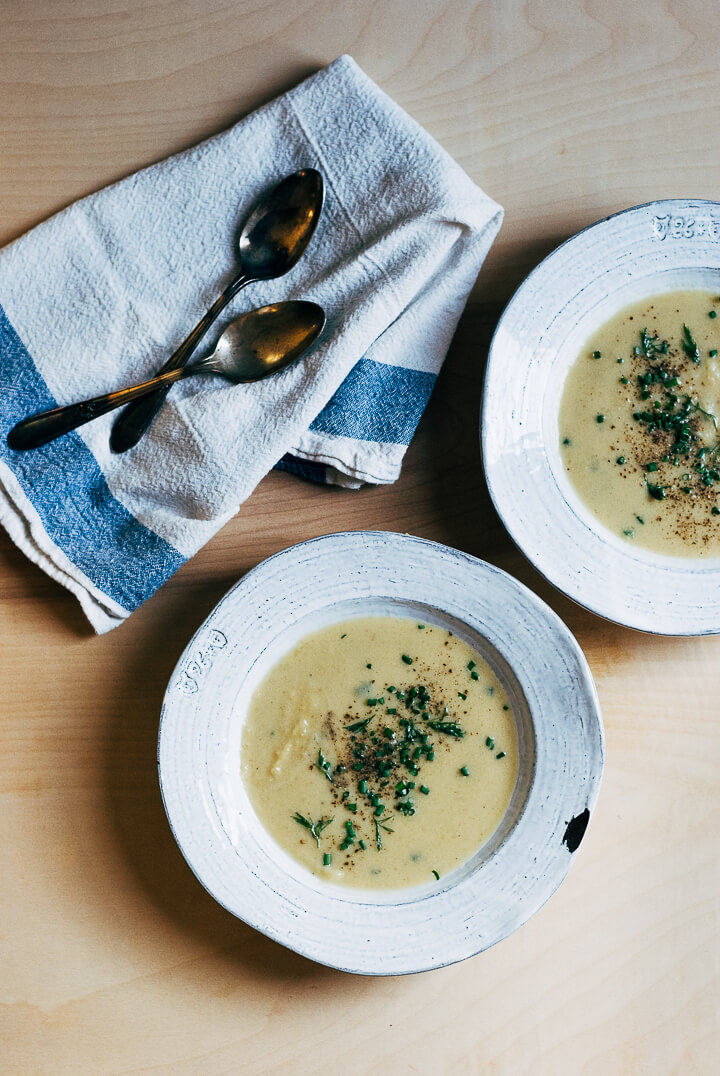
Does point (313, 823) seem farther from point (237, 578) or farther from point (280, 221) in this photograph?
point (280, 221)

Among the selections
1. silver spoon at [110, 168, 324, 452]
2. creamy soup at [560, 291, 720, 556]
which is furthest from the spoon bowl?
creamy soup at [560, 291, 720, 556]

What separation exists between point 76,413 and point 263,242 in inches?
11.6

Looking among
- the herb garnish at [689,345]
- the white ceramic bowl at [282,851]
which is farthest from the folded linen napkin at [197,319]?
the herb garnish at [689,345]

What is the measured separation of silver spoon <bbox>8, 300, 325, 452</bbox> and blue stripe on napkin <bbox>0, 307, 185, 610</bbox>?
0.06ft

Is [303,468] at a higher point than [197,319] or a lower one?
lower

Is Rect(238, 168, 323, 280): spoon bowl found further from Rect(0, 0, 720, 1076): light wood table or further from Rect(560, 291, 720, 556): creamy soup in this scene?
Rect(560, 291, 720, 556): creamy soup

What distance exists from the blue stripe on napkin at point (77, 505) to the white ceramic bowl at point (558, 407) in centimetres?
42

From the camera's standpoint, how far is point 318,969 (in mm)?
950

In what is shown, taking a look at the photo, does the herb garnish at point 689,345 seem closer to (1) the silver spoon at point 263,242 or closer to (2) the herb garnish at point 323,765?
(1) the silver spoon at point 263,242

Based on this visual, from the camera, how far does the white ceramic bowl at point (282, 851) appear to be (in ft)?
2.87

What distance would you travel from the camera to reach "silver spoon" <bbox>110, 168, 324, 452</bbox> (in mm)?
888

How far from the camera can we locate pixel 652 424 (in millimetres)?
933

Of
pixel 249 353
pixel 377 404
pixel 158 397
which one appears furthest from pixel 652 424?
pixel 158 397

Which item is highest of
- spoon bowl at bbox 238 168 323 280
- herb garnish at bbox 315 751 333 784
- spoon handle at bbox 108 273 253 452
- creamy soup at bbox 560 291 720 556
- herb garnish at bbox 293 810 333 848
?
spoon bowl at bbox 238 168 323 280
